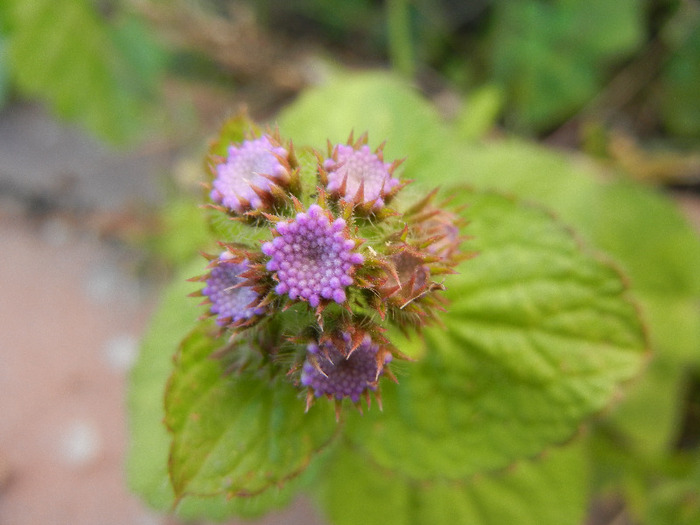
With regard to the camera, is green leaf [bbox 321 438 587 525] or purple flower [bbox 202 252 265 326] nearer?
purple flower [bbox 202 252 265 326]

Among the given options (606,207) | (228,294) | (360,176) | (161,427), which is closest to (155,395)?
(161,427)

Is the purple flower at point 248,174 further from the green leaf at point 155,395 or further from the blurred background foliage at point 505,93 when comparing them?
the blurred background foliage at point 505,93

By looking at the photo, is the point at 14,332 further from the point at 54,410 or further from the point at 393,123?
the point at 393,123

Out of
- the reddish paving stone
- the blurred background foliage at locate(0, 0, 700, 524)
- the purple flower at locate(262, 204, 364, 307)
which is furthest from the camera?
the reddish paving stone

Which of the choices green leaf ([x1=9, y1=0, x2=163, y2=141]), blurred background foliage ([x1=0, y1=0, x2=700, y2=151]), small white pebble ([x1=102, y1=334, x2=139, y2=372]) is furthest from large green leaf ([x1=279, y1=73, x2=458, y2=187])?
small white pebble ([x1=102, y1=334, x2=139, y2=372])

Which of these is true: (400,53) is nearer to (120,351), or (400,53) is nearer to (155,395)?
(155,395)

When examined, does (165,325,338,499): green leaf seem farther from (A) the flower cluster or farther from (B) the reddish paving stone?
(B) the reddish paving stone
